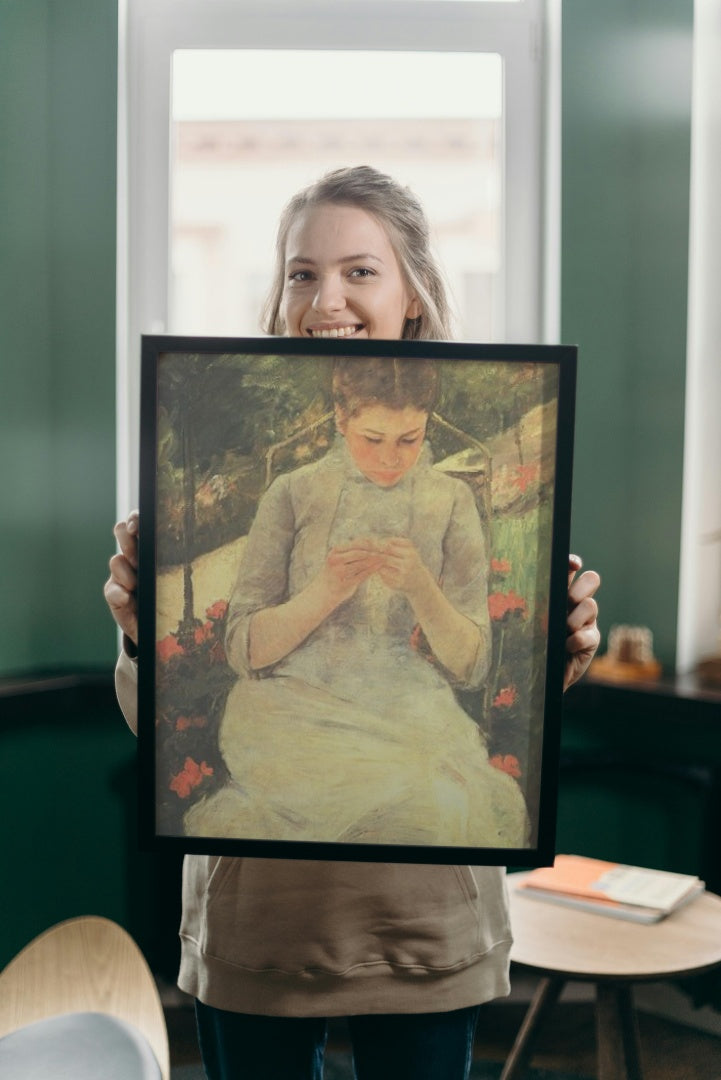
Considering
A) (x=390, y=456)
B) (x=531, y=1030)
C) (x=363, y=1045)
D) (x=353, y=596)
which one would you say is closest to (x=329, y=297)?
(x=390, y=456)

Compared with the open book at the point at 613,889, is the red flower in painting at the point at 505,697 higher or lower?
higher

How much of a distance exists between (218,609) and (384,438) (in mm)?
223

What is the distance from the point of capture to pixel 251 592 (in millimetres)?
984

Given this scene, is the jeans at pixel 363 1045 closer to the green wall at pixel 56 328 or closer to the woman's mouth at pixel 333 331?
the woman's mouth at pixel 333 331

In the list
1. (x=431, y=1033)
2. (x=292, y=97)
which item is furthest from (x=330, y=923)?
(x=292, y=97)

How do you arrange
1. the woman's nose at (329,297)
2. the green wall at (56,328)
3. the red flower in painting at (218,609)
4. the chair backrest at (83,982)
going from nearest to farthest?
the chair backrest at (83,982) < the red flower in painting at (218,609) < the woman's nose at (329,297) < the green wall at (56,328)

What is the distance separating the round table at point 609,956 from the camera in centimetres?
166

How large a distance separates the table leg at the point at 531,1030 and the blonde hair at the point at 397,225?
4.09 feet

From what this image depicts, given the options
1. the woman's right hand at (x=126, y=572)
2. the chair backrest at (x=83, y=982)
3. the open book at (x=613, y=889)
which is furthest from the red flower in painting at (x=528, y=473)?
the open book at (x=613, y=889)

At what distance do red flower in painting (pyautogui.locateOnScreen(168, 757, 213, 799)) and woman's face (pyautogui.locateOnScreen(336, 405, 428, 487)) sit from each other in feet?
1.04

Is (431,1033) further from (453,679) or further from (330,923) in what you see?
(453,679)

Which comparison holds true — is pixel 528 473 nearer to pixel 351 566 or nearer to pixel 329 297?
pixel 351 566

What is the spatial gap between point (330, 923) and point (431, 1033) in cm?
15

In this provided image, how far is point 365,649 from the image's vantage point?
3.26 ft
